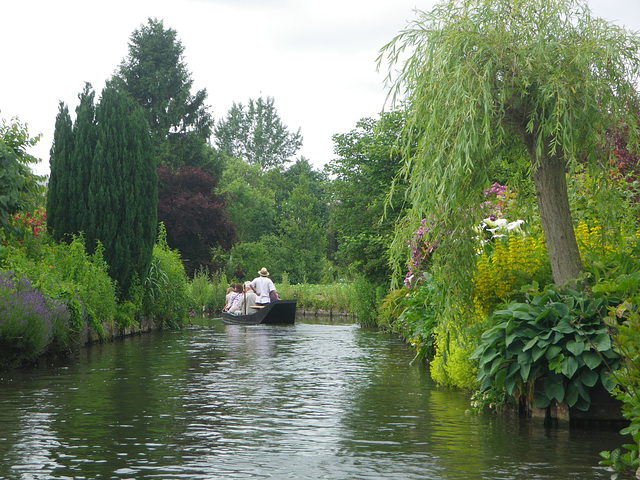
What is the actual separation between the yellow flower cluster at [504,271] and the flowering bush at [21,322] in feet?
22.1

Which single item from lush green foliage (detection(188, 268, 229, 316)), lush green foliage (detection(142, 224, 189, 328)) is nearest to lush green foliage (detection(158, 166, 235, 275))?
lush green foliage (detection(188, 268, 229, 316))

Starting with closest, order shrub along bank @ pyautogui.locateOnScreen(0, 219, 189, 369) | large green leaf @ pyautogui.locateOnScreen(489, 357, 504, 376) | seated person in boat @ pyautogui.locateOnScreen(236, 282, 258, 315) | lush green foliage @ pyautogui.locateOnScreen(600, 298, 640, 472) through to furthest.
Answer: lush green foliage @ pyautogui.locateOnScreen(600, 298, 640, 472), large green leaf @ pyautogui.locateOnScreen(489, 357, 504, 376), shrub along bank @ pyautogui.locateOnScreen(0, 219, 189, 369), seated person in boat @ pyautogui.locateOnScreen(236, 282, 258, 315)

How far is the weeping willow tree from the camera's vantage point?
8.10 m

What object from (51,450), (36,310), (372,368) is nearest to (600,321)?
(51,450)

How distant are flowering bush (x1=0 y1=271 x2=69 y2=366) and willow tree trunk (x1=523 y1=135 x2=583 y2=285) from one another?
7632 millimetres

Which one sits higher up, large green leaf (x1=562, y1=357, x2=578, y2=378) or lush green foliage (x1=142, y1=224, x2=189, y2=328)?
lush green foliage (x1=142, y1=224, x2=189, y2=328)

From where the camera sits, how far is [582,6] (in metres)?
8.93

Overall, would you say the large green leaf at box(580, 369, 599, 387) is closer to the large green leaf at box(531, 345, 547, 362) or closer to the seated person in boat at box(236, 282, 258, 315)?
the large green leaf at box(531, 345, 547, 362)

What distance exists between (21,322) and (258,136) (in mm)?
69506

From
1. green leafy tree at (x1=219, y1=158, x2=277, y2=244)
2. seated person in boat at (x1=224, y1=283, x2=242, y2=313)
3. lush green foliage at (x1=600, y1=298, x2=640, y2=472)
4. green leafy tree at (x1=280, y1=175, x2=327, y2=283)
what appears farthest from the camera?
green leafy tree at (x1=219, y1=158, x2=277, y2=244)

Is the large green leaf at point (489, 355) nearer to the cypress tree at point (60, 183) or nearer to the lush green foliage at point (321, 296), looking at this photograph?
the cypress tree at point (60, 183)

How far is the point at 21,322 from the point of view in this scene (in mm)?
11750

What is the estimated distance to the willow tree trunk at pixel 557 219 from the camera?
872 cm

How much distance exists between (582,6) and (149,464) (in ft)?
21.9
